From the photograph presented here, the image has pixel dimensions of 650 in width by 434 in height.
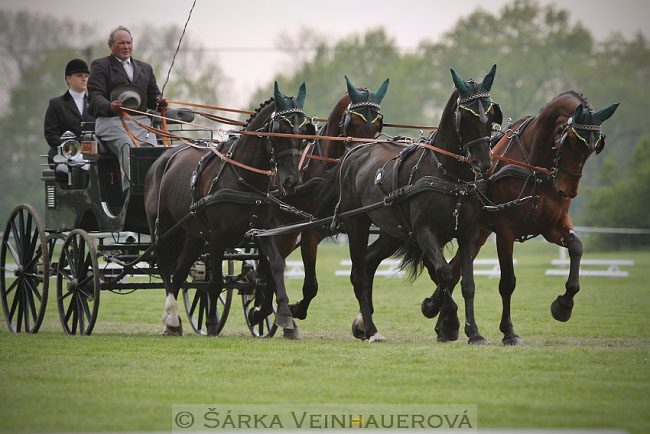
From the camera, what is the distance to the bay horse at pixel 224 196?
9477 millimetres

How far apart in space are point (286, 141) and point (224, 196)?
3.16ft

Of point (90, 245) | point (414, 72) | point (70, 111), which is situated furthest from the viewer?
point (414, 72)

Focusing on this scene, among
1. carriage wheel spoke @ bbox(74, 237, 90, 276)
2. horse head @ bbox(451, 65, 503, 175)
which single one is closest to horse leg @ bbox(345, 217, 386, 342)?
horse head @ bbox(451, 65, 503, 175)

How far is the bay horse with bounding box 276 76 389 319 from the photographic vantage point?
34.0 feet

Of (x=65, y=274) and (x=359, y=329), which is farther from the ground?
(x=65, y=274)

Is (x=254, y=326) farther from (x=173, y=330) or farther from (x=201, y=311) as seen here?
(x=173, y=330)

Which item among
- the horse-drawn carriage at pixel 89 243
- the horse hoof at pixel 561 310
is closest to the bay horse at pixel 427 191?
the horse hoof at pixel 561 310

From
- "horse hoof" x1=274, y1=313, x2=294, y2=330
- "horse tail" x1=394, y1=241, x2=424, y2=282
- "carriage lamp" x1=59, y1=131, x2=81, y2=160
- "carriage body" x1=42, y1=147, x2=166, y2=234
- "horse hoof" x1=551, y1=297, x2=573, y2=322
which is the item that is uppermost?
"carriage lamp" x1=59, y1=131, x2=81, y2=160

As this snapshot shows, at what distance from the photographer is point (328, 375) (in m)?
7.36

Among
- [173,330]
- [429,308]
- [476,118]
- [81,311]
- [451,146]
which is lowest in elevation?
[173,330]

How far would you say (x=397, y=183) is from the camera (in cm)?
941

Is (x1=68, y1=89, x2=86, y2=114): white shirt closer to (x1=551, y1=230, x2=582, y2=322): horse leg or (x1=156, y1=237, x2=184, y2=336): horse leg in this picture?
(x1=156, y1=237, x2=184, y2=336): horse leg

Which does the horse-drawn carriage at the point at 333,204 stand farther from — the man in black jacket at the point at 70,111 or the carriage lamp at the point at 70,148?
the man in black jacket at the point at 70,111

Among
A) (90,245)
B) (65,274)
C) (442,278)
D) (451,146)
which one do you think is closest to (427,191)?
(451,146)
